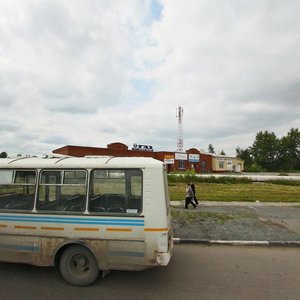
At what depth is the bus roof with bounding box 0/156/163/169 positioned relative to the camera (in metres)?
5.53

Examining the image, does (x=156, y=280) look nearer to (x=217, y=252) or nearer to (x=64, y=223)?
(x=64, y=223)

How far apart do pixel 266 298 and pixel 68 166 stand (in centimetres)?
432

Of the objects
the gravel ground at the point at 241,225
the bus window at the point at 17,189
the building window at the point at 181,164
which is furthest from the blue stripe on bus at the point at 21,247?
the building window at the point at 181,164

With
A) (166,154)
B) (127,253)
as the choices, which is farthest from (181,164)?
(127,253)

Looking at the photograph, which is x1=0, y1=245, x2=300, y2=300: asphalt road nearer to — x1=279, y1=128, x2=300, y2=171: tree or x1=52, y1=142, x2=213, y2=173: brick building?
x1=52, y1=142, x2=213, y2=173: brick building

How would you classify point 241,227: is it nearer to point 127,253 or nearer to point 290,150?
point 127,253

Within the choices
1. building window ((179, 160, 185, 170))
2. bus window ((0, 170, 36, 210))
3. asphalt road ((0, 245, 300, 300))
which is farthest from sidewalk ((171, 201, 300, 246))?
building window ((179, 160, 185, 170))

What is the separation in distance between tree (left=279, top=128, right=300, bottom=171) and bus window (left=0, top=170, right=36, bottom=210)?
359ft

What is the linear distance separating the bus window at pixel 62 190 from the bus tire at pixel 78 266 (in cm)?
80

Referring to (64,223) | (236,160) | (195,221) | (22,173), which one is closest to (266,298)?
(64,223)

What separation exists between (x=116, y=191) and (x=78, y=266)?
1.67 m

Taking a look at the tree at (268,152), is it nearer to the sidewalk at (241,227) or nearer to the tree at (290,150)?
the tree at (290,150)

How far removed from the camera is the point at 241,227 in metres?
10.5

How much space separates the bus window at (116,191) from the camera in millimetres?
5453
